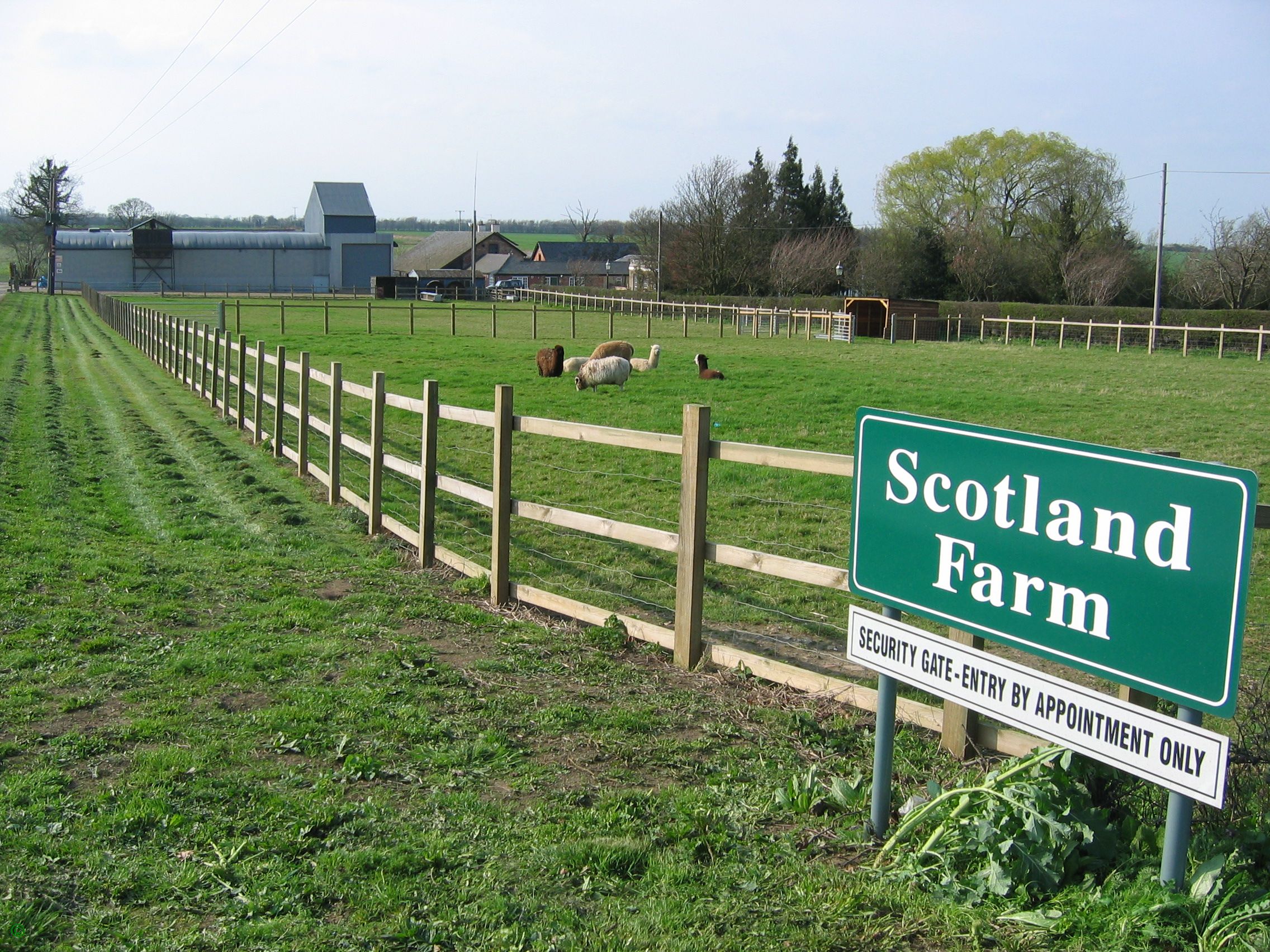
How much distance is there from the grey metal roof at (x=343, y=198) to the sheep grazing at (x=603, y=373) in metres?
73.1

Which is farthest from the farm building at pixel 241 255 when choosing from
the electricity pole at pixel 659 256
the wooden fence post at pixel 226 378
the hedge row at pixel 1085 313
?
the wooden fence post at pixel 226 378

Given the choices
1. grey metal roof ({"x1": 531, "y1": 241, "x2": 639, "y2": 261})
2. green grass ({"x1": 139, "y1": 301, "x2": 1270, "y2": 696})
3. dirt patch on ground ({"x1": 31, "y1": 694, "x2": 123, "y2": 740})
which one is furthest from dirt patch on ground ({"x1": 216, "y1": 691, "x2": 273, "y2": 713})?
grey metal roof ({"x1": 531, "y1": 241, "x2": 639, "y2": 261})

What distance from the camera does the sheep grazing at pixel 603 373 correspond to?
59.5 ft

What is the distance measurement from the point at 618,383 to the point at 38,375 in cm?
1196

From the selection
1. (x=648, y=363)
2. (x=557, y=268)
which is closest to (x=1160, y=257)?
(x=648, y=363)

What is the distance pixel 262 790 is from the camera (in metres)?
4.09

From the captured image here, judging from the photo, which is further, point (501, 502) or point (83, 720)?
point (501, 502)

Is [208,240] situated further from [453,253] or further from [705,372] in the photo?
[705,372]

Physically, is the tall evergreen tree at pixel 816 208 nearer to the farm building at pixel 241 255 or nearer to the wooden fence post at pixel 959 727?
the farm building at pixel 241 255

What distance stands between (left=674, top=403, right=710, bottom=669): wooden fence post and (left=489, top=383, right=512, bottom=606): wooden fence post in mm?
1626

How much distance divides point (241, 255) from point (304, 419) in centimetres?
7457

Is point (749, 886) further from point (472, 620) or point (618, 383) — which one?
point (618, 383)

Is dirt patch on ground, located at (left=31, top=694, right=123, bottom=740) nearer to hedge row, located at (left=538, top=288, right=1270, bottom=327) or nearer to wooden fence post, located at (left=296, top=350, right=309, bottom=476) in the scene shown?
wooden fence post, located at (left=296, top=350, right=309, bottom=476)

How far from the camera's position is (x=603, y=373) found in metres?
18.2
